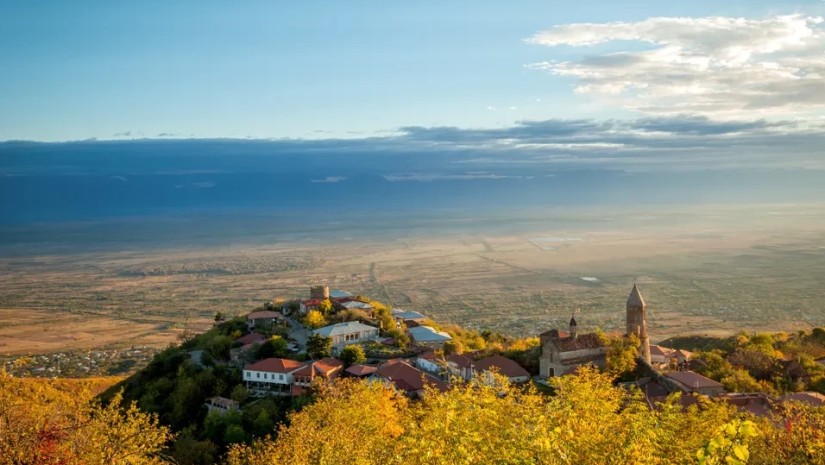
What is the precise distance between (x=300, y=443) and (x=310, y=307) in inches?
1364

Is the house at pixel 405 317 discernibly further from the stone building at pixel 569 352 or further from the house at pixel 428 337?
the stone building at pixel 569 352

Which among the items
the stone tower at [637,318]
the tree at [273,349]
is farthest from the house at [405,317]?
the stone tower at [637,318]

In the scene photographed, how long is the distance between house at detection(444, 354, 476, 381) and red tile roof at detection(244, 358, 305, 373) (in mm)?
7559

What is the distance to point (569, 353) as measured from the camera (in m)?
36.1

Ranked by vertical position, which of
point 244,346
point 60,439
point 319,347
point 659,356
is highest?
point 60,439

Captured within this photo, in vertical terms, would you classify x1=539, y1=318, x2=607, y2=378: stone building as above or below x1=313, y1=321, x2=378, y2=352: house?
above

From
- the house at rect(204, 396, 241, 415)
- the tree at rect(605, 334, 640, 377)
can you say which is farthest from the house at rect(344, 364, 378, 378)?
the tree at rect(605, 334, 640, 377)

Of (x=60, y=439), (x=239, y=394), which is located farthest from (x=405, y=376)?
(x=60, y=439)

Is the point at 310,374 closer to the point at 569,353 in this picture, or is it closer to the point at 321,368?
the point at 321,368

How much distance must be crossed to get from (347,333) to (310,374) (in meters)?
8.58

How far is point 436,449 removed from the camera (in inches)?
520

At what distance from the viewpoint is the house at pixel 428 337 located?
4527 centimetres

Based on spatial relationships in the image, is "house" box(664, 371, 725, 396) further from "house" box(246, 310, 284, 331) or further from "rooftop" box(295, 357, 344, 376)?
"house" box(246, 310, 284, 331)

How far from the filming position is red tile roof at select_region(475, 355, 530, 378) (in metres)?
36.4
